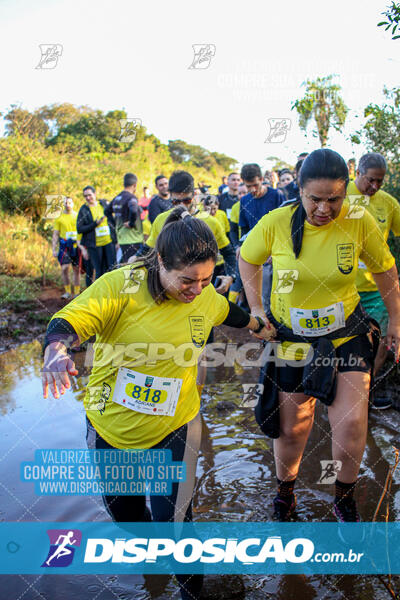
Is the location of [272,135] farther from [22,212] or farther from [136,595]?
[22,212]

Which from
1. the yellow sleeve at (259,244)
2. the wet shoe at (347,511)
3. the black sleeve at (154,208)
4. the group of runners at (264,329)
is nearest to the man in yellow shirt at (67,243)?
the black sleeve at (154,208)

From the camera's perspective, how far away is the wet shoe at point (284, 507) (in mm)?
3533

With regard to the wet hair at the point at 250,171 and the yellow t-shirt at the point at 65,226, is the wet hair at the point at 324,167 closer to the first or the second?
the wet hair at the point at 250,171

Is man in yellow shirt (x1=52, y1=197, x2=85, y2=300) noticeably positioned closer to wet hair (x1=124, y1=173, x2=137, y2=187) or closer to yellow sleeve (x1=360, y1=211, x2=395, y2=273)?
wet hair (x1=124, y1=173, x2=137, y2=187)

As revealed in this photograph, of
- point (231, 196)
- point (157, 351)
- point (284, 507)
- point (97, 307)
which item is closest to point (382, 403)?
point (284, 507)

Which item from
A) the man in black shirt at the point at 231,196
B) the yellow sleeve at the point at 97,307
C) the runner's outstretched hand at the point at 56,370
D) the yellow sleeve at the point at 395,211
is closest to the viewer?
the runner's outstretched hand at the point at 56,370

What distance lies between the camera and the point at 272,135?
6.10 metres

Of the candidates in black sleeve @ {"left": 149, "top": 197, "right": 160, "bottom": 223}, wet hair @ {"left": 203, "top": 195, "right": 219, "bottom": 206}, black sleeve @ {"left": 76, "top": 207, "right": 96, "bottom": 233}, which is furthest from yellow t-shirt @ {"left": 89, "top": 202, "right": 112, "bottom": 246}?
wet hair @ {"left": 203, "top": 195, "right": 219, "bottom": 206}

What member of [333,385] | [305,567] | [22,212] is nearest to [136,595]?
[305,567]

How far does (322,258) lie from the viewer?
304 centimetres

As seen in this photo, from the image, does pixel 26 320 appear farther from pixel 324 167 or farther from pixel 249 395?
pixel 324 167

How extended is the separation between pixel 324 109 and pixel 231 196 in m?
2.70

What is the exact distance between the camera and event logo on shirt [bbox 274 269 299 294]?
3.11 m

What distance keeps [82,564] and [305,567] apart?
136 cm
